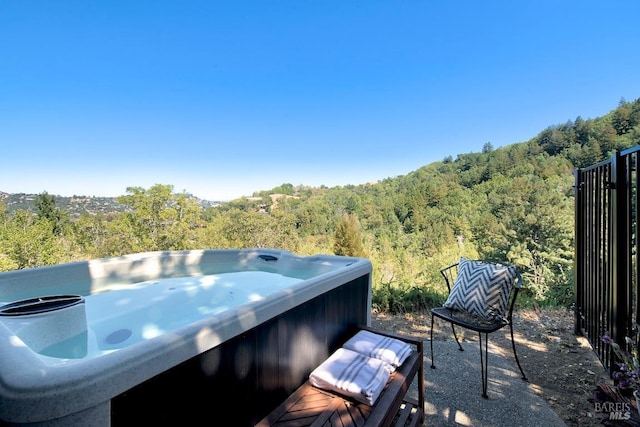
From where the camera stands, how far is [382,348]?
1.84 meters

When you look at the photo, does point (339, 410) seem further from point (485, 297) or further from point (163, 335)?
point (485, 297)

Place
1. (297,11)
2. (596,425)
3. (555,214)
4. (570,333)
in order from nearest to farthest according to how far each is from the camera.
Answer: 1. (596,425)
2. (570,333)
3. (297,11)
4. (555,214)

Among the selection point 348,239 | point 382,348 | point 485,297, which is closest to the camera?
point 382,348

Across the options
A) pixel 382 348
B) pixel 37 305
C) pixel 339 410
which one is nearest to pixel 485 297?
pixel 382 348

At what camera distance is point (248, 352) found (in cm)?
138

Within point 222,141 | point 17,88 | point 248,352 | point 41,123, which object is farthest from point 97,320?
point 222,141

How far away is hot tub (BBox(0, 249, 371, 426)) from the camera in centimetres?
85

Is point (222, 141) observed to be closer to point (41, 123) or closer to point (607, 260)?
point (41, 123)

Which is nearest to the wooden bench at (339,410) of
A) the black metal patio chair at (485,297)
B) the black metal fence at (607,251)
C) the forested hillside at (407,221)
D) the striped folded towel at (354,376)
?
the striped folded towel at (354,376)

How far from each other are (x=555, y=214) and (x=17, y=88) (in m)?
18.2

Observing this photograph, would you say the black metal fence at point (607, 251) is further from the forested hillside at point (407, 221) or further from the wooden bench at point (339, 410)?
the forested hillside at point (407, 221)

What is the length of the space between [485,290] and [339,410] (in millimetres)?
1578

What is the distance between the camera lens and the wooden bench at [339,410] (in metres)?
1.32

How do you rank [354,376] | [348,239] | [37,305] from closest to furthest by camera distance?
[354,376] < [37,305] < [348,239]
